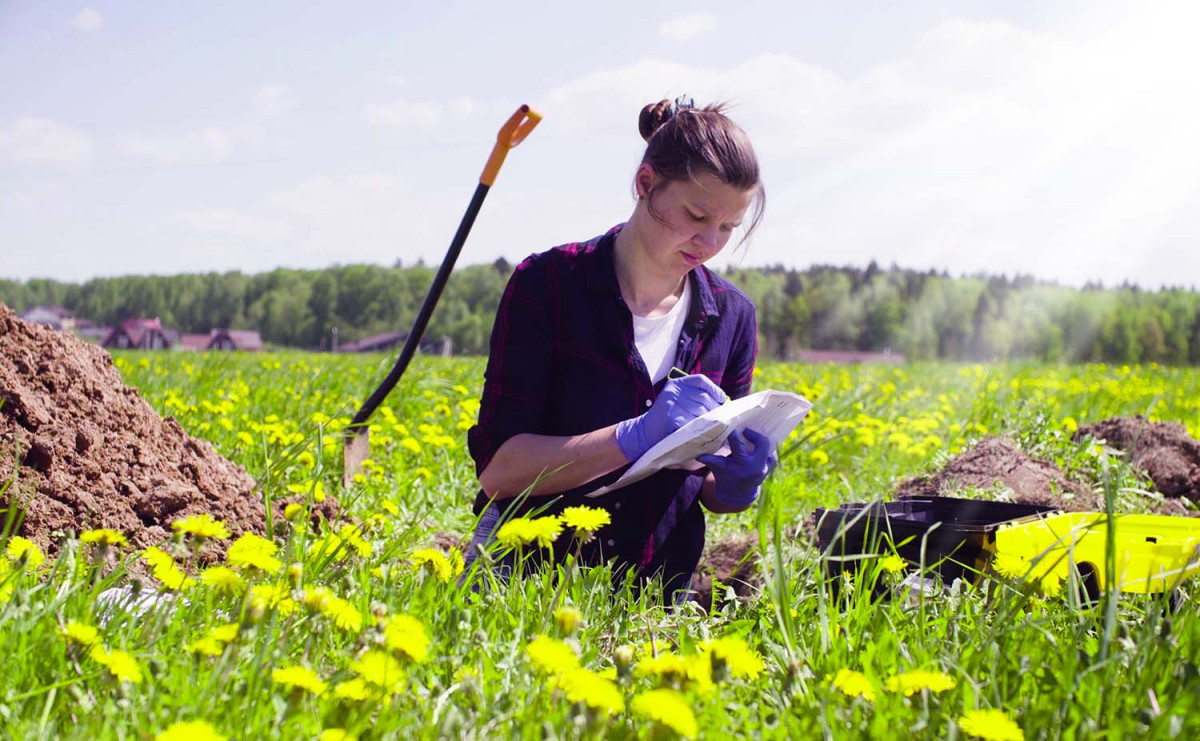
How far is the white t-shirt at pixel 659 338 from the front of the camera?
2.50 metres

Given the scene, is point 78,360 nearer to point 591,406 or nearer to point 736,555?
point 591,406

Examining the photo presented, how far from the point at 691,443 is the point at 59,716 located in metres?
1.19

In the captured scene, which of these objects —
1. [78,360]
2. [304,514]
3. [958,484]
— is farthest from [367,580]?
[958,484]

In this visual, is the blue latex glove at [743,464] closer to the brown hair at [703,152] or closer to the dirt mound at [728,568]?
the dirt mound at [728,568]

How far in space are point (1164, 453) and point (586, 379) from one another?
8.09 feet

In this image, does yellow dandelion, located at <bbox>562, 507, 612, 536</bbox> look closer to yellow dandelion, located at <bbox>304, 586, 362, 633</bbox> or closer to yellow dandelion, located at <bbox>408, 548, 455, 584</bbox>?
yellow dandelion, located at <bbox>408, 548, 455, 584</bbox>

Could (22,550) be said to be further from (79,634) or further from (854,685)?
(854,685)

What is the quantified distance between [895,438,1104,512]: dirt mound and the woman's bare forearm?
1.36m

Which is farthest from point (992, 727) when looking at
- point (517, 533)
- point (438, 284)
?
point (438, 284)

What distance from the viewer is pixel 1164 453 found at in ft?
11.8

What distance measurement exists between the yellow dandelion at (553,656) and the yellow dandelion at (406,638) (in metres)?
0.14

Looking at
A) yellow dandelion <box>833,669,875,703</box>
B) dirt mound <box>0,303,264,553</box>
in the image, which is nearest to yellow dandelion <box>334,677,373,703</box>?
yellow dandelion <box>833,669,875,703</box>

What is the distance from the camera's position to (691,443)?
196 centimetres

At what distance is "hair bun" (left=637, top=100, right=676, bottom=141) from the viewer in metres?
→ 2.58
